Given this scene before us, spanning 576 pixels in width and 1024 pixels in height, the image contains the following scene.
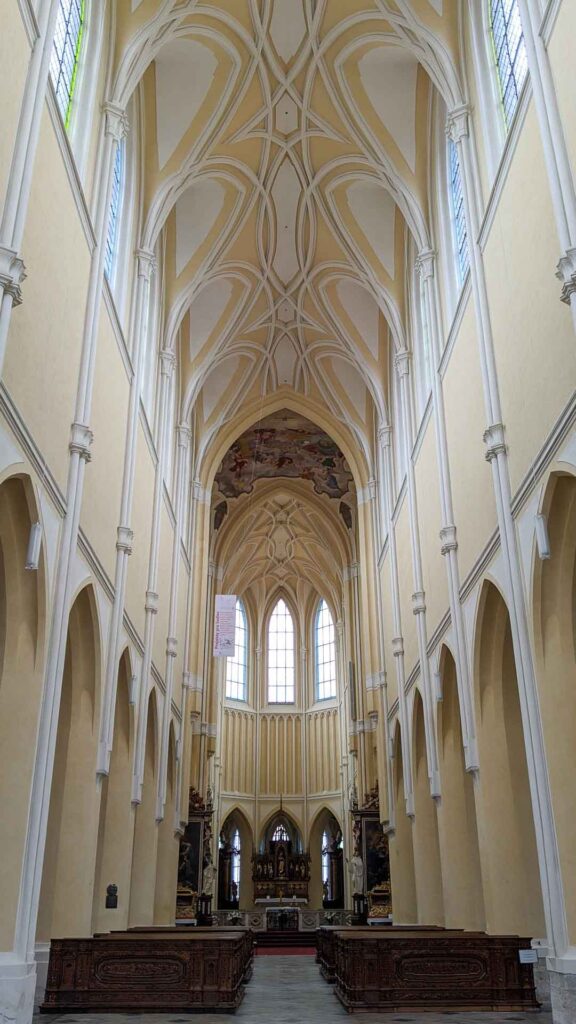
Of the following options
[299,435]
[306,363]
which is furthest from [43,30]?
[299,435]

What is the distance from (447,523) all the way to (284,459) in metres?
18.3

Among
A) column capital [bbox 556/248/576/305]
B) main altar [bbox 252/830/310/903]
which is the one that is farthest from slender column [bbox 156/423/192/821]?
main altar [bbox 252/830/310/903]

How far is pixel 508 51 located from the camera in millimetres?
12742

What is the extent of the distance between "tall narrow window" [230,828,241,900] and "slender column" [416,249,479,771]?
89.8ft

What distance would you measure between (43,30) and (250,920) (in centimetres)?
3097

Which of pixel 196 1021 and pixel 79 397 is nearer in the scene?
pixel 196 1021

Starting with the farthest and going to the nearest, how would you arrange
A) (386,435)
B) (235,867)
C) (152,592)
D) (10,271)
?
(235,867) < (386,435) < (152,592) < (10,271)

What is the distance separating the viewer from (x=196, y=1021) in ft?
32.5

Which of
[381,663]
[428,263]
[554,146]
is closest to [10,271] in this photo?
[554,146]

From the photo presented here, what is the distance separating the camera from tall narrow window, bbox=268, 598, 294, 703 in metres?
44.2

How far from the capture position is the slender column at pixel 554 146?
8.79 metres

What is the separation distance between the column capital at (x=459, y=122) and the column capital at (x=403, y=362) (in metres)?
6.78

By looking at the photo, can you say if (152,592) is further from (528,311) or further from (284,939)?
(284,939)

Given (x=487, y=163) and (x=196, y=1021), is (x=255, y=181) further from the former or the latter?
(x=196, y=1021)
